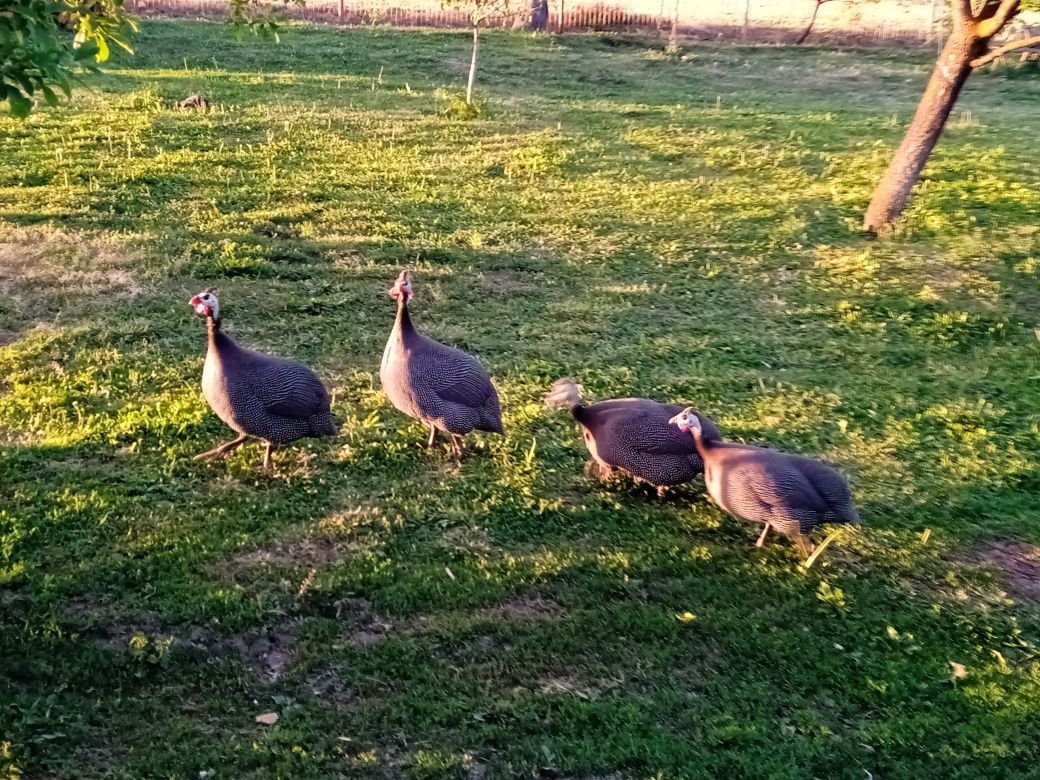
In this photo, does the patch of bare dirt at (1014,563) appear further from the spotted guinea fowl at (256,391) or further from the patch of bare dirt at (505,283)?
the patch of bare dirt at (505,283)

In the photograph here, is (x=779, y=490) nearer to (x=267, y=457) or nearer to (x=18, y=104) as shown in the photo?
(x=267, y=457)

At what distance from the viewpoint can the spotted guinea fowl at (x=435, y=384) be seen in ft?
17.4

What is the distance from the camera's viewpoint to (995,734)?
3.79 metres

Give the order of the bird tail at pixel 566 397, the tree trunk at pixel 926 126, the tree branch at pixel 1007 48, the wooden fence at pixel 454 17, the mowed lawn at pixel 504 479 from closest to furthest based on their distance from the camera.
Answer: the mowed lawn at pixel 504 479 < the bird tail at pixel 566 397 < the tree branch at pixel 1007 48 < the tree trunk at pixel 926 126 < the wooden fence at pixel 454 17

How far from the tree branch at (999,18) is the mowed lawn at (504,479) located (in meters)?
2.04

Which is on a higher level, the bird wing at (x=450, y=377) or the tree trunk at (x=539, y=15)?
the tree trunk at (x=539, y=15)

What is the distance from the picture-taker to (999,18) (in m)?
8.73

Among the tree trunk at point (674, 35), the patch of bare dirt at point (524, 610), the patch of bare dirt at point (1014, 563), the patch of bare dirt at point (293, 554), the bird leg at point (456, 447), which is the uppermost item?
the tree trunk at point (674, 35)

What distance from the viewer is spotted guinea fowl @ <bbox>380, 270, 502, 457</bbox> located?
5297 mm

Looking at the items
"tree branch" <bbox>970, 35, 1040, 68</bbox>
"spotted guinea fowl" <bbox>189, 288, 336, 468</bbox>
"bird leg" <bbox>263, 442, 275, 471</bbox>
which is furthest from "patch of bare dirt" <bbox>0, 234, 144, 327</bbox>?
"tree branch" <bbox>970, 35, 1040, 68</bbox>

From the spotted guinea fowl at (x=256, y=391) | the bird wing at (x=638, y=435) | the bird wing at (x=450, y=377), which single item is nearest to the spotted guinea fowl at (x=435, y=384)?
the bird wing at (x=450, y=377)

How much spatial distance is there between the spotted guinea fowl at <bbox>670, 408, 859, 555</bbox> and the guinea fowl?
25 cm

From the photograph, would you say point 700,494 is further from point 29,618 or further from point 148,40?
point 148,40

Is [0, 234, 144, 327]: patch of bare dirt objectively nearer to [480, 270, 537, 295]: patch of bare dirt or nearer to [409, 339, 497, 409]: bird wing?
[480, 270, 537, 295]: patch of bare dirt
